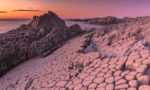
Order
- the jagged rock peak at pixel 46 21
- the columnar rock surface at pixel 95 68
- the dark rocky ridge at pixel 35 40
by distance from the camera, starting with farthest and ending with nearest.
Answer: the jagged rock peak at pixel 46 21 < the dark rocky ridge at pixel 35 40 < the columnar rock surface at pixel 95 68

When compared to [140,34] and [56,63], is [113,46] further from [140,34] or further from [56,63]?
[56,63]

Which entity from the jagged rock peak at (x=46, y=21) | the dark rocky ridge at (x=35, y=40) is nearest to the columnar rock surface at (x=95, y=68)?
the dark rocky ridge at (x=35, y=40)

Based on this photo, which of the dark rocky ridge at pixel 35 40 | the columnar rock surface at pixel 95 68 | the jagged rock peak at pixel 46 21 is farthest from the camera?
the jagged rock peak at pixel 46 21

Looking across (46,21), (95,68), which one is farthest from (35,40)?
(95,68)

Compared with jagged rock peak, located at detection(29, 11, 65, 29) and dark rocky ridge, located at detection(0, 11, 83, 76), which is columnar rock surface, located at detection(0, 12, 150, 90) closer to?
dark rocky ridge, located at detection(0, 11, 83, 76)

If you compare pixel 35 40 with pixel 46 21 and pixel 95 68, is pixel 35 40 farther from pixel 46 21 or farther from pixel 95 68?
pixel 95 68

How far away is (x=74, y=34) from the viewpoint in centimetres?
893

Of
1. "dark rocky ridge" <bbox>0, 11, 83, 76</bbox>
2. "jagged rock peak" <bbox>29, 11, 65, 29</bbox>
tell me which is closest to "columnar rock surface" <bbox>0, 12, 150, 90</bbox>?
"dark rocky ridge" <bbox>0, 11, 83, 76</bbox>

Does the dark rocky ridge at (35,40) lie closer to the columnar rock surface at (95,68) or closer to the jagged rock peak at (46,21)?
the jagged rock peak at (46,21)

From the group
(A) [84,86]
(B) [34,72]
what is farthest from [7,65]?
(A) [84,86]

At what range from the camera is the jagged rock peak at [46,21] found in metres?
8.91

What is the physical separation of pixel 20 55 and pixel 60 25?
87.0 inches

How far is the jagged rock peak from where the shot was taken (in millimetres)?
8915

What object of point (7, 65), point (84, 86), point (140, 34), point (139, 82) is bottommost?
point (7, 65)
